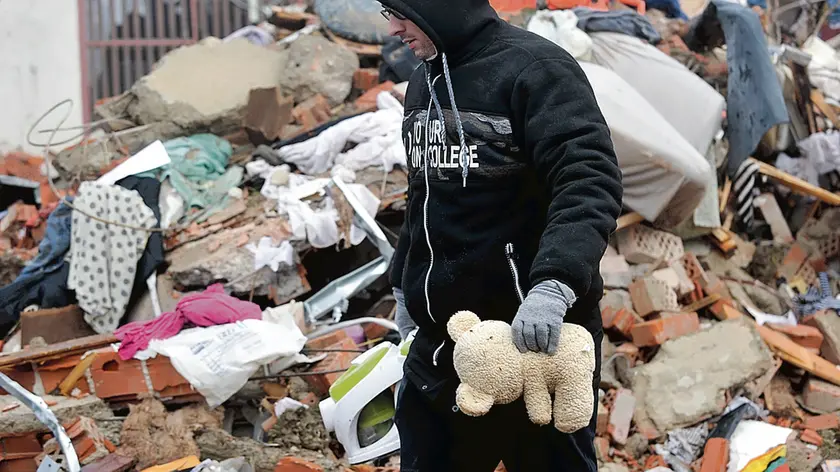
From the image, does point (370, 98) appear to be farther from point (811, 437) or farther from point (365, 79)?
point (811, 437)

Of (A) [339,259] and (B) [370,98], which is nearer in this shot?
(A) [339,259]

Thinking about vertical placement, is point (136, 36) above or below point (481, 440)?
below

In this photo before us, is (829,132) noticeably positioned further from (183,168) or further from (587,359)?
(587,359)

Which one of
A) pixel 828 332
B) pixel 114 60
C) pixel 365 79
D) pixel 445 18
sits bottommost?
pixel 114 60

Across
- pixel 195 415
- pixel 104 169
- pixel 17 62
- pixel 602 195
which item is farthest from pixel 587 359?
pixel 17 62

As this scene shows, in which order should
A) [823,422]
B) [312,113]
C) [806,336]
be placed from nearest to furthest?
[823,422] < [806,336] < [312,113]

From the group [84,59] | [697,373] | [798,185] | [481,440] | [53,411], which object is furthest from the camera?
[84,59]

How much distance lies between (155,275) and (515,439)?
310 cm

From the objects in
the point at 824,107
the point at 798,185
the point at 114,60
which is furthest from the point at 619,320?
the point at 114,60

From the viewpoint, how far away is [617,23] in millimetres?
6340

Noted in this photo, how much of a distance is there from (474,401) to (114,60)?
331 inches

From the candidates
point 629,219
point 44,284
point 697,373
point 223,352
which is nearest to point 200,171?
point 44,284

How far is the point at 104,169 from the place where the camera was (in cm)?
566

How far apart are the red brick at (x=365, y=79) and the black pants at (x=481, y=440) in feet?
14.1
